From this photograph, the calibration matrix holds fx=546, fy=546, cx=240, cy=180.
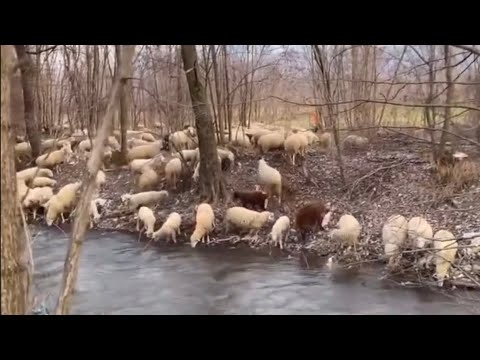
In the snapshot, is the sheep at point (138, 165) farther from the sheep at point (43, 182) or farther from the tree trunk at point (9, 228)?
the tree trunk at point (9, 228)

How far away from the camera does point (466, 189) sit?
10562 mm

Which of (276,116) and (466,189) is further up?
(276,116)

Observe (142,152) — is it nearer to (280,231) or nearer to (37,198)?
(37,198)

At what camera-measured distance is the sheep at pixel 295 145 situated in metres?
13.7

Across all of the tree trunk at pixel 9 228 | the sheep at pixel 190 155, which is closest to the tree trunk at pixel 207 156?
the sheep at pixel 190 155

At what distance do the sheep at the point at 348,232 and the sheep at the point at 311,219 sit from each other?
27.0 inches

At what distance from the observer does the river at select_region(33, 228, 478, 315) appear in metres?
7.22

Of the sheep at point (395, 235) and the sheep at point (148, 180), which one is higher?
the sheep at point (148, 180)

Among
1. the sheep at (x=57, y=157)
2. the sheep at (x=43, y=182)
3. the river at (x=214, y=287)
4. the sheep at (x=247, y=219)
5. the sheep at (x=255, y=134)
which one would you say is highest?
the sheep at (x=255, y=134)

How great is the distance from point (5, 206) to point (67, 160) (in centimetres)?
1431

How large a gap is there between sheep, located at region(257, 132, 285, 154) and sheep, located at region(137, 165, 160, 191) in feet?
9.41
